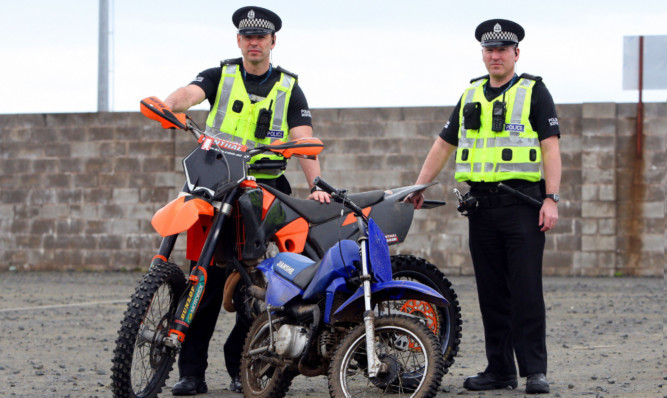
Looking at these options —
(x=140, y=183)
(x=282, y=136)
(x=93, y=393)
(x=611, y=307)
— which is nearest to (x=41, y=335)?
(x=93, y=393)

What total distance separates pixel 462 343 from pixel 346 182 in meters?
6.71

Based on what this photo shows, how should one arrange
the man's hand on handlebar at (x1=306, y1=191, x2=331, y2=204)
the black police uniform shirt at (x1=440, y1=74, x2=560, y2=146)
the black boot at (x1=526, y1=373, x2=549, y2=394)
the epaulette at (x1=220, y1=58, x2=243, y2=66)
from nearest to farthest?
the man's hand on handlebar at (x1=306, y1=191, x2=331, y2=204)
the black boot at (x1=526, y1=373, x2=549, y2=394)
the black police uniform shirt at (x1=440, y1=74, x2=560, y2=146)
the epaulette at (x1=220, y1=58, x2=243, y2=66)

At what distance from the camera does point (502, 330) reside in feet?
19.0

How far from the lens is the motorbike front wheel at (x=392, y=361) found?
4.40 metres

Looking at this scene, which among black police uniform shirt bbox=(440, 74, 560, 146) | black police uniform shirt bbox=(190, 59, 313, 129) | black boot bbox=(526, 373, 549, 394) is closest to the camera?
black boot bbox=(526, 373, 549, 394)

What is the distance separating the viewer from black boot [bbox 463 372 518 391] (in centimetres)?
568

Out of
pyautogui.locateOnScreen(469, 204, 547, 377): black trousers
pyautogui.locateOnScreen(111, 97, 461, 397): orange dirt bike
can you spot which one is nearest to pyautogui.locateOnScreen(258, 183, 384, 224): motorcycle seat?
pyautogui.locateOnScreen(111, 97, 461, 397): orange dirt bike

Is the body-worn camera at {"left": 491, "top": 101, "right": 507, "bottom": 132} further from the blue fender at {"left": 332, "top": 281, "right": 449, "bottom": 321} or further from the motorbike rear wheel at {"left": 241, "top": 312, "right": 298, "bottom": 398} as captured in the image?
the motorbike rear wheel at {"left": 241, "top": 312, "right": 298, "bottom": 398}

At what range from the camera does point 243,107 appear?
221 inches

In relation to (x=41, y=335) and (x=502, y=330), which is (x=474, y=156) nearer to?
(x=502, y=330)

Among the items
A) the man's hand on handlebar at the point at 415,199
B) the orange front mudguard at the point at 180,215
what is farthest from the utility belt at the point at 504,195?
the orange front mudguard at the point at 180,215

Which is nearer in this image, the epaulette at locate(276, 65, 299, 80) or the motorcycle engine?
the motorcycle engine

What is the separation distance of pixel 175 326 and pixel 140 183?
410 inches

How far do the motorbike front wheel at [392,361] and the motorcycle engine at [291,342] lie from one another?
260 millimetres
